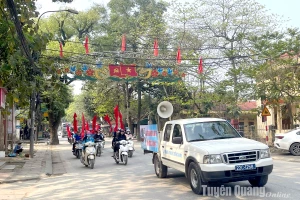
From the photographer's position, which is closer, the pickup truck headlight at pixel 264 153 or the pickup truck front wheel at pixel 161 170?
the pickup truck headlight at pixel 264 153

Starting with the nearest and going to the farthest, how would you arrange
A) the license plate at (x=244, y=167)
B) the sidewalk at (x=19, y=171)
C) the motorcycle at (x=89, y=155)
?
the license plate at (x=244, y=167)
the sidewalk at (x=19, y=171)
the motorcycle at (x=89, y=155)

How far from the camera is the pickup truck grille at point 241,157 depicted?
7.29 metres

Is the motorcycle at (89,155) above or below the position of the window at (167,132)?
below

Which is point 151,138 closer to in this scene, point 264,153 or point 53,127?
point 264,153

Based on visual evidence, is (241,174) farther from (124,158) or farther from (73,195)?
(124,158)

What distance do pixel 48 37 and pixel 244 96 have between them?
1531cm

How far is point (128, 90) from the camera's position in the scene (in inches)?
1703

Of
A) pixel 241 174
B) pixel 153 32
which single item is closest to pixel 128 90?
pixel 153 32

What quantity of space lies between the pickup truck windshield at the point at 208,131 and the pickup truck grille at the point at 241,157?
120 centimetres

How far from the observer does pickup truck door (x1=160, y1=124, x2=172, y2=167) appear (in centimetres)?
980

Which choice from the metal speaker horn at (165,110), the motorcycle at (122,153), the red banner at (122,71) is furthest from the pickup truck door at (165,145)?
the red banner at (122,71)

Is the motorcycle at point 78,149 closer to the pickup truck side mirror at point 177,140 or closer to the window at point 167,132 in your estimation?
the window at point 167,132

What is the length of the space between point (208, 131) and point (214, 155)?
5.04ft

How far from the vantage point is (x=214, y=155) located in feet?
23.9
